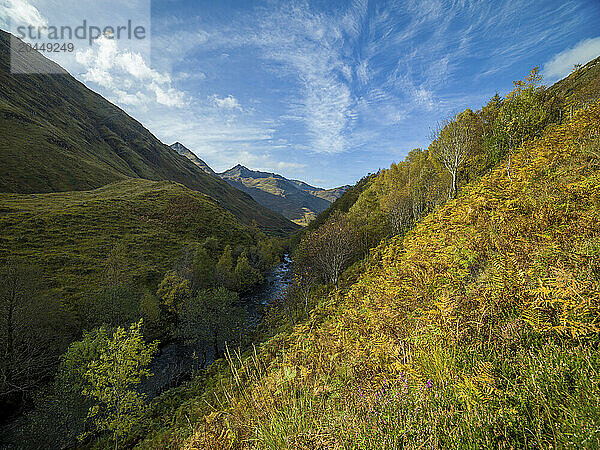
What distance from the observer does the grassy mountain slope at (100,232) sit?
40438mm

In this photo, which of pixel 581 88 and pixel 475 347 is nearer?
pixel 475 347

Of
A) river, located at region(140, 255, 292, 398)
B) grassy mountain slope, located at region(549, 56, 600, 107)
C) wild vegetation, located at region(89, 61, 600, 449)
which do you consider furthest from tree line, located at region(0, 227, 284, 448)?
grassy mountain slope, located at region(549, 56, 600, 107)

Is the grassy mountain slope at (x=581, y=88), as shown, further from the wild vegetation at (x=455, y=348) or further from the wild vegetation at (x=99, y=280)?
the wild vegetation at (x=99, y=280)

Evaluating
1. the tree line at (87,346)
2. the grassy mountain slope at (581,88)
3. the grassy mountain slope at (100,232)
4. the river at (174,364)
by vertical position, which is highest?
the grassy mountain slope at (581,88)

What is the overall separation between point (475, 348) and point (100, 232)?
232 feet

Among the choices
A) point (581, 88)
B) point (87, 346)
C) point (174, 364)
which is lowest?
point (174, 364)

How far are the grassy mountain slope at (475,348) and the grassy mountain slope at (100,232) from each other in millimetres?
44586

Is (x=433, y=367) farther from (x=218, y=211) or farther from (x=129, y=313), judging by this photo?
(x=218, y=211)

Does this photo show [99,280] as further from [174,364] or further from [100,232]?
[174,364]

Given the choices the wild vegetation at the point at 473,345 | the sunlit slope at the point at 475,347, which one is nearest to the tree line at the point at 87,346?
the wild vegetation at the point at 473,345

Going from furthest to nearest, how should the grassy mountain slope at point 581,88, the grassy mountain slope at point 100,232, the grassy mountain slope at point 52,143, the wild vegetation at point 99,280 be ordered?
the grassy mountain slope at point 52,143 < the grassy mountain slope at point 100,232 < the grassy mountain slope at point 581,88 < the wild vegetation at point 99,280

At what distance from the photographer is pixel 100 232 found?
5416cm

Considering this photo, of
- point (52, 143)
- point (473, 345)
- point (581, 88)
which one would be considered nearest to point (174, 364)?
point (473, 345)

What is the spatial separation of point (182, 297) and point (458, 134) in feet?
167
